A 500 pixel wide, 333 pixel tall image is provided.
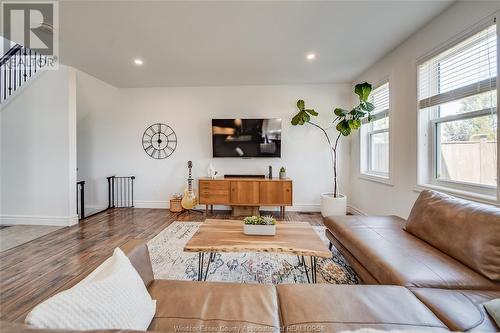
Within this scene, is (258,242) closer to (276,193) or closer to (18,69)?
(276,193)

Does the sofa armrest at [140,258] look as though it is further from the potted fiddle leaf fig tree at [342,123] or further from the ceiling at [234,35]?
the potted fiddle leaf fig tree at [342,123]

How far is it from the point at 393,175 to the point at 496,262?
6.59ft

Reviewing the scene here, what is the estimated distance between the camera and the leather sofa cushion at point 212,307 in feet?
2.96

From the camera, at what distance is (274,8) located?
7.16 ft

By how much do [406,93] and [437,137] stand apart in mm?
713

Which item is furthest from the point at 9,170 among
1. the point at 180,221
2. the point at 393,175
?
the point at 393,175

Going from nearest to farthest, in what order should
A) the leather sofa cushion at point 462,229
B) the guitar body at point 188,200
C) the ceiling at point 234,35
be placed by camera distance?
the leather sofa cushion at point 462,229 → the ceiling at point 234,35 → the guitar body at point 188,200

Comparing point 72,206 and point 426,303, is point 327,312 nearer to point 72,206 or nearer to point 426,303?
point 426,303

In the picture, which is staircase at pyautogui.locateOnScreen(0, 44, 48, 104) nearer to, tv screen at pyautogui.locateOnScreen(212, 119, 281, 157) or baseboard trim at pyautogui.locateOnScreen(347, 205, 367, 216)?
tv screen at pyautogui.locateOnScreen(212, 119, 281, 157)

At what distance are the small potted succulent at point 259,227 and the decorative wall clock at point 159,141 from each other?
331 cm

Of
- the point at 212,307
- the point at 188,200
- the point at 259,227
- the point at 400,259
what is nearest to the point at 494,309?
the point at 400,259

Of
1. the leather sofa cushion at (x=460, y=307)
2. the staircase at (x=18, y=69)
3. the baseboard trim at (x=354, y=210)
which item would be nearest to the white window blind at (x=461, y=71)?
the leather sofa cushion at (x=460, y=307)
